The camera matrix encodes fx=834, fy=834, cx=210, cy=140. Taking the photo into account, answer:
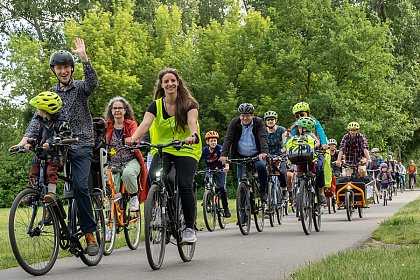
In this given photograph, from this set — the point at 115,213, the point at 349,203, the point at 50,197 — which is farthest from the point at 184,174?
the point at 349,203

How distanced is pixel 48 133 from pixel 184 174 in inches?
55.7

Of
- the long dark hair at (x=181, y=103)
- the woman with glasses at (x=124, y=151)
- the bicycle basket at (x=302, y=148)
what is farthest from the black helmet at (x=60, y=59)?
the bicycle basket at (x=302, y=148)

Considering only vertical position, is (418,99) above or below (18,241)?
above

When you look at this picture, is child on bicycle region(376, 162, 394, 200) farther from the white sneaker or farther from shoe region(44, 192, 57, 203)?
shoe region(44, 192, 57, 203)

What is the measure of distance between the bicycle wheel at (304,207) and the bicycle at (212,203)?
211cm

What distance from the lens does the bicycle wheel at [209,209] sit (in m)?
14.2

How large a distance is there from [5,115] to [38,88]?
1099cm

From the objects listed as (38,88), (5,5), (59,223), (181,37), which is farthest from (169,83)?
(5,5)

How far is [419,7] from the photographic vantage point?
5497 centimetres

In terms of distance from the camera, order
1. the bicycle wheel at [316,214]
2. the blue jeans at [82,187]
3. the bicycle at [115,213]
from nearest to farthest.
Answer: the blue jeans at [82,187] < the bicycle at [115,213] < the bicycle wheel at [316,214]

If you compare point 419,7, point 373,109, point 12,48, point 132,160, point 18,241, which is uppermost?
point 419,7

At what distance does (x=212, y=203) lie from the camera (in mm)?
14500

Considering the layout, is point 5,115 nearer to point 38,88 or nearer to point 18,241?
point 38,88

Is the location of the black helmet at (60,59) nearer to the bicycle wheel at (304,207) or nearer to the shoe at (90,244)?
the shoe at (90,244)
